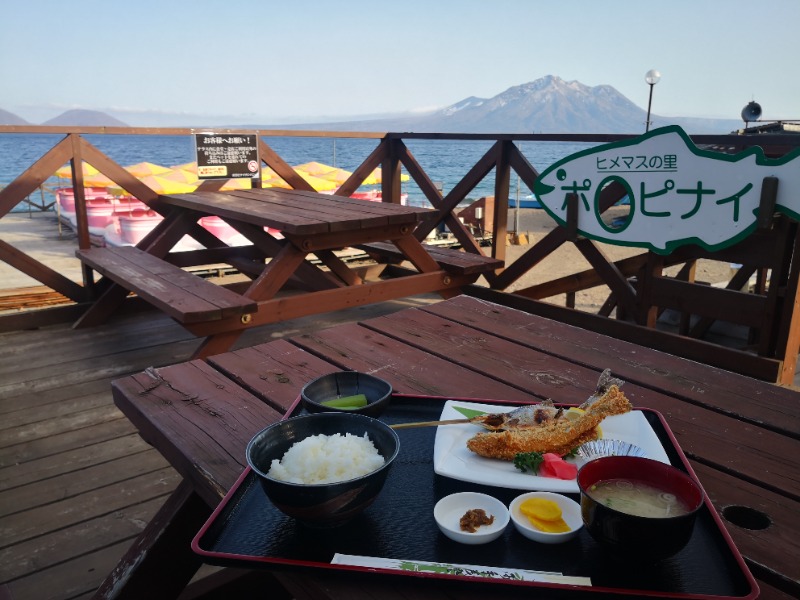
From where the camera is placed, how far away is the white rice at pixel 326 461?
0.83 meters

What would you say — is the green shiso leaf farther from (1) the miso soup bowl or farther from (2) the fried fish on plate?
(1) the miso soup bowl

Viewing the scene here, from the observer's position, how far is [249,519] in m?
0.88

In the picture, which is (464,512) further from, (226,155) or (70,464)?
(226,155)

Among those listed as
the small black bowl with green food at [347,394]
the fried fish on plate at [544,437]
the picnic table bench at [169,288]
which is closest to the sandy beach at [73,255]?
the picnic table bench at [169,288]

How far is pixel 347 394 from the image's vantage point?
125cm

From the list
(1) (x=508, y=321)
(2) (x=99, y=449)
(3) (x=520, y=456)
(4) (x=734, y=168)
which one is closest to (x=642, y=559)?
(3) (x=520, y=456)

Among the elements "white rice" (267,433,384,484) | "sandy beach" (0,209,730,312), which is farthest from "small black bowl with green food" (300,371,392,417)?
"sandy beach" (0,209,730,312)

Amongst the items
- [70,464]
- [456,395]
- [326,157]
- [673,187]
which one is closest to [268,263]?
[70,464]

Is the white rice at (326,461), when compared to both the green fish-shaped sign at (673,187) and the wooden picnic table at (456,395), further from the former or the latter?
the green fish-shaped sign at (673,187)

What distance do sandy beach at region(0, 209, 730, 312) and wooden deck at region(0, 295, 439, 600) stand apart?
3099 millimetres

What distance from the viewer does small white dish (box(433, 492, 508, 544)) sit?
80 cm

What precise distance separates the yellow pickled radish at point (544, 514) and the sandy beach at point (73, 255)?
21.3 feet

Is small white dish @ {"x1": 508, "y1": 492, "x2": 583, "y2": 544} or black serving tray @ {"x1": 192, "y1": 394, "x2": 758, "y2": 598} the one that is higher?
small white dish @ {"x1": 508, "y1": 492, "x2": 583, "y2": 544}

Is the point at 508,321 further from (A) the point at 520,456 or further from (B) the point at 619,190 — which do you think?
(B) the point at 619,190
